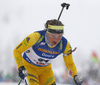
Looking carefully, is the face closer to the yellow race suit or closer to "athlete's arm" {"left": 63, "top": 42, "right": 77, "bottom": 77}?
the yellow race suit

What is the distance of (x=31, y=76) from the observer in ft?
14.9

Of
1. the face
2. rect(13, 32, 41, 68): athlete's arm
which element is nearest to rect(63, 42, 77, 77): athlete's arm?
the face

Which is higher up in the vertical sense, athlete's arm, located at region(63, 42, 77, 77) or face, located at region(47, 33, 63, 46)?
face, located at region(47, 33, 63, 46)

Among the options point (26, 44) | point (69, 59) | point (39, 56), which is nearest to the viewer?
point (26, 44)

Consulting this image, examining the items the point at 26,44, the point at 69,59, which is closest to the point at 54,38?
the point at 26,44

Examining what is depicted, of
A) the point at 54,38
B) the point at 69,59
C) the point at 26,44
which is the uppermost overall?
the point at 54,38

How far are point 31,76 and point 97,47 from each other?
68.1m

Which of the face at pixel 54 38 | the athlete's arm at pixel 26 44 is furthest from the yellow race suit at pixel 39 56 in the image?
the face at pixel 54 38

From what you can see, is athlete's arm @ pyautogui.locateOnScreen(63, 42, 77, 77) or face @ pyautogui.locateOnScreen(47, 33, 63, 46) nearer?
face @ pyautogui.locateOnScreen(47, 33, 63, 46)

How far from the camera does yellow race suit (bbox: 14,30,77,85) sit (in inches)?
170

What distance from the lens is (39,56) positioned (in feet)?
15.0

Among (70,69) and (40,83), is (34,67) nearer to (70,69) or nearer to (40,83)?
(40,83)

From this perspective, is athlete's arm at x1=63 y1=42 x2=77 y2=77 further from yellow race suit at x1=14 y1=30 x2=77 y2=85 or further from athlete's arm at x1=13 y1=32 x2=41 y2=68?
athlete's arm at x1=13 y1=32 x2=41 y2=68

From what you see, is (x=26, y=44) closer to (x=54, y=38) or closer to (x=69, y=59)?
(x=54, y=38)
